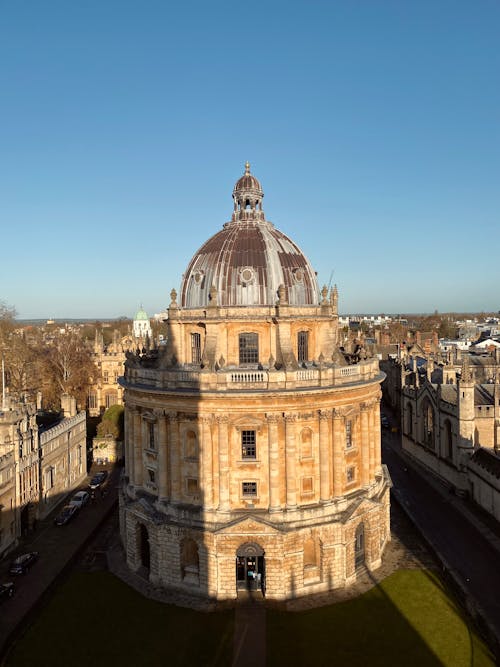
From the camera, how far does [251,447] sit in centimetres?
3503

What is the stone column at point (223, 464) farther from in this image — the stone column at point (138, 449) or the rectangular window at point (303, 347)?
the rectangular window at point (303, 347)

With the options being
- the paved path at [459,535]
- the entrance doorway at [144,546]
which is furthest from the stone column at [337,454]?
the entrance doorway at [144,546]

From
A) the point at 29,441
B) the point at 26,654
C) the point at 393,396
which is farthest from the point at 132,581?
the point at 393,396

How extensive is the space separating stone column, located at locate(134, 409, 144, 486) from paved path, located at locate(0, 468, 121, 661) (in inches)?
307

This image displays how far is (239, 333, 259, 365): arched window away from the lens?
38.1 meters

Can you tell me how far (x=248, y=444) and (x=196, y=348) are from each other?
8501 mm

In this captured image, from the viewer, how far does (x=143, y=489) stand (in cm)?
3906

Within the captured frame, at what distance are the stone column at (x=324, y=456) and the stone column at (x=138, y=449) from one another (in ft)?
41.5

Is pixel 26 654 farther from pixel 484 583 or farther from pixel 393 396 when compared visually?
pixel 393 396

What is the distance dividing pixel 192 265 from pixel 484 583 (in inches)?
1163

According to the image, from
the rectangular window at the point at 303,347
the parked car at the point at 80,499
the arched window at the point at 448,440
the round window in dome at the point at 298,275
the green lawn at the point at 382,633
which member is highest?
the round window in dome at the point at 298,275

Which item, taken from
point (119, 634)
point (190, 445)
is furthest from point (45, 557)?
point (190, 445)

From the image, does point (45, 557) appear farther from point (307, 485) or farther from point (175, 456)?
point (307, 485)

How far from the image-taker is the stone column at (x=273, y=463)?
113 ft
